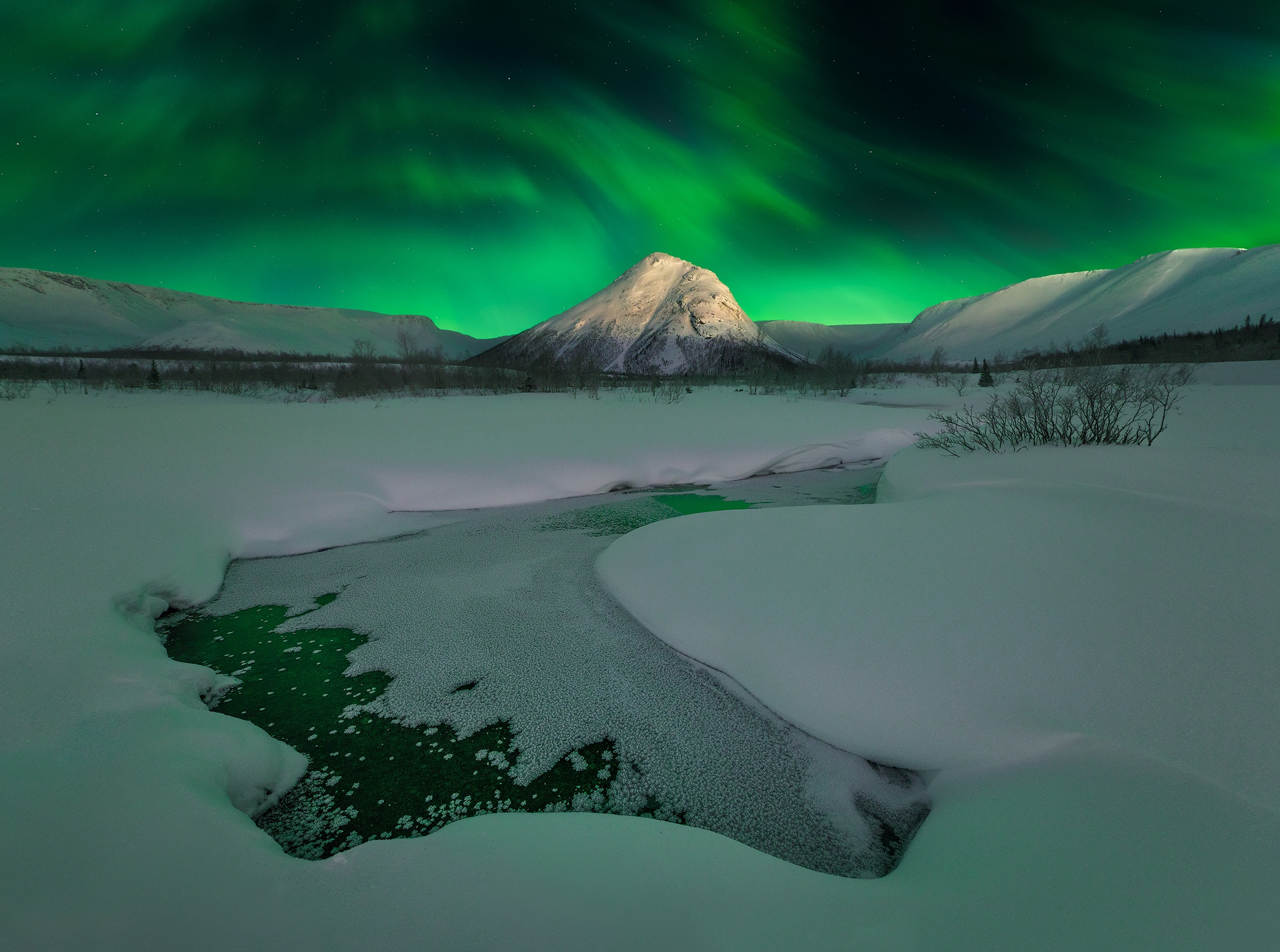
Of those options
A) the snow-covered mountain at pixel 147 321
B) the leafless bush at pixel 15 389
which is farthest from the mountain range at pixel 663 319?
the leafless bush at pixel 15 389

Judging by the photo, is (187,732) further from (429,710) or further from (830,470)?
(830,470)

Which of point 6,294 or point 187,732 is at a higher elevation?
point 6,294

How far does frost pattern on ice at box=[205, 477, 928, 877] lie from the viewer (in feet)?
7.25

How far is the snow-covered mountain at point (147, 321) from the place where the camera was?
85.6 m

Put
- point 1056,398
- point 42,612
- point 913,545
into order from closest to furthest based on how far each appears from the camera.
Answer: point 42,612
point 913,545
point 1056,398

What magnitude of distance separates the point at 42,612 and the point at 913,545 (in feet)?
18.3

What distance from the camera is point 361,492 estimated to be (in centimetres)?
693

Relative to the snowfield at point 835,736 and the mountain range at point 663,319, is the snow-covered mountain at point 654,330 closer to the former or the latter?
the mountain range at point 663,319

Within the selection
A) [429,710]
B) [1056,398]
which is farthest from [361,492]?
[1056,398]

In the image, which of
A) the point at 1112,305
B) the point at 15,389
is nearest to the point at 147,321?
the point at 15,389

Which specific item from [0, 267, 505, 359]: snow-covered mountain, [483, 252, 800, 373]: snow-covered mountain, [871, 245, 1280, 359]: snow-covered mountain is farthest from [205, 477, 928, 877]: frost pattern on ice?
[483, 252, 800, 373]: snow-covered mountain

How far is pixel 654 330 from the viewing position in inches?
5118

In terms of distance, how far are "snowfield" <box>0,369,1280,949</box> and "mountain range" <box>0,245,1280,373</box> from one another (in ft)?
241

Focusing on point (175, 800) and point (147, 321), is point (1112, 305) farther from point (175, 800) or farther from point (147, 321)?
point (147, 321)
